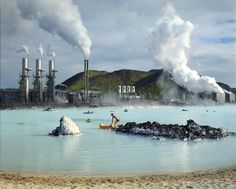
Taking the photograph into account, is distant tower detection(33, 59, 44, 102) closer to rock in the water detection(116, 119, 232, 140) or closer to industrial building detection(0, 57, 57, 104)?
industrial building detection(0, 57, 57, 104)

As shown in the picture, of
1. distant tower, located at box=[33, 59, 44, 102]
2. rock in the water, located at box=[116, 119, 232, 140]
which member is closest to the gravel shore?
rock in the water, located at box=[116, 119, 232, 140]

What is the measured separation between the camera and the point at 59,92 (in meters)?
160

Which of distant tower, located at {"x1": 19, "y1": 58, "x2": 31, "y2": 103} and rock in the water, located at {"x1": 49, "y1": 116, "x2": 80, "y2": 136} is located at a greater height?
distant tower, located at {"x1": 19, "y1": 58, "x2": 31, "y2": 103}

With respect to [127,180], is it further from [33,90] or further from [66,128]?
[33,90]

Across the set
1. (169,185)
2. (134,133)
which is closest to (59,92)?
(134,133)

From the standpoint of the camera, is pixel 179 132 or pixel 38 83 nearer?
pixel 179 132

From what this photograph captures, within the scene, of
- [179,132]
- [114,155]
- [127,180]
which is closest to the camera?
[127,180]

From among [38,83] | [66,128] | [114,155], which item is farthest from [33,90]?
[114,155]

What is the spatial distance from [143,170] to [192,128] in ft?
62.4

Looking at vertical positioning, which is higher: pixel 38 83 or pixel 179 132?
pixel 38 83

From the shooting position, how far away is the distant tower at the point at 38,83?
13846 centimetres

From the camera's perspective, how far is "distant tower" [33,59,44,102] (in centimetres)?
13846

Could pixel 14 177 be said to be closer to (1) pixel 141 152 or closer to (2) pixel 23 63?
(1) pixel 141 152

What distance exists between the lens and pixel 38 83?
139125 mm
